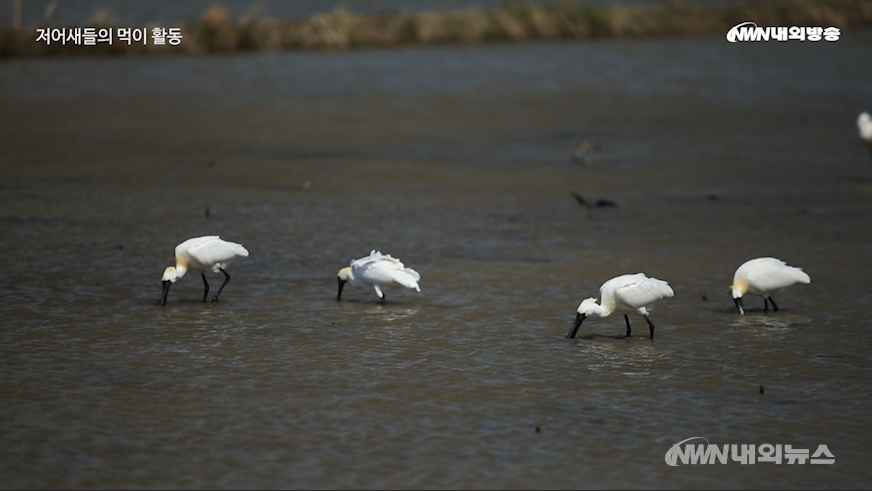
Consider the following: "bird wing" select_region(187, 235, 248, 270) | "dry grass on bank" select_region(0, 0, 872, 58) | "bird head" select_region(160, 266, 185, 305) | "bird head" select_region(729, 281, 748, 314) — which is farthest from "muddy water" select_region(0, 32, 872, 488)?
"dry grass on bank" select_region(0, 0, 872, 58)

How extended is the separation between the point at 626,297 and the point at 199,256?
3127mm

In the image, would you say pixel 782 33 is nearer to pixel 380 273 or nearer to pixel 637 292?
pixel 380 273

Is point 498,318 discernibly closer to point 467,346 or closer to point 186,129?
point 467,346

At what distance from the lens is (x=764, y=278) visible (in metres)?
8.72

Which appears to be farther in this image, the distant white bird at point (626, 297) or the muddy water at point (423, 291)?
the distant white bird at point (626, 297)

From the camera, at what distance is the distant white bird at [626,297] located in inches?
318

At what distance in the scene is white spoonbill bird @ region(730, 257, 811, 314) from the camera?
8719 mm

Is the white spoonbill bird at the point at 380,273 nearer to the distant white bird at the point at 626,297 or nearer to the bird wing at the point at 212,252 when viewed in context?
the bird wing at the point at 212,252

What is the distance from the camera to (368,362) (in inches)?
306

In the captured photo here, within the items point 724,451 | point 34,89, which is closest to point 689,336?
point 724,451

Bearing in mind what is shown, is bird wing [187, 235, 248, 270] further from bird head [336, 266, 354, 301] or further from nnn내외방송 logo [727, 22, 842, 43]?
nnn내외방송 logo [727, 22, 842, 43]

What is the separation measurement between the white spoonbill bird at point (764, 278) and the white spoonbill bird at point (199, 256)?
11.8ft

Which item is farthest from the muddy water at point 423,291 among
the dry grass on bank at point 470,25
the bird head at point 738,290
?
the dry grass on bank at point 470,25

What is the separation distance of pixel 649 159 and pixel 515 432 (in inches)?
412
